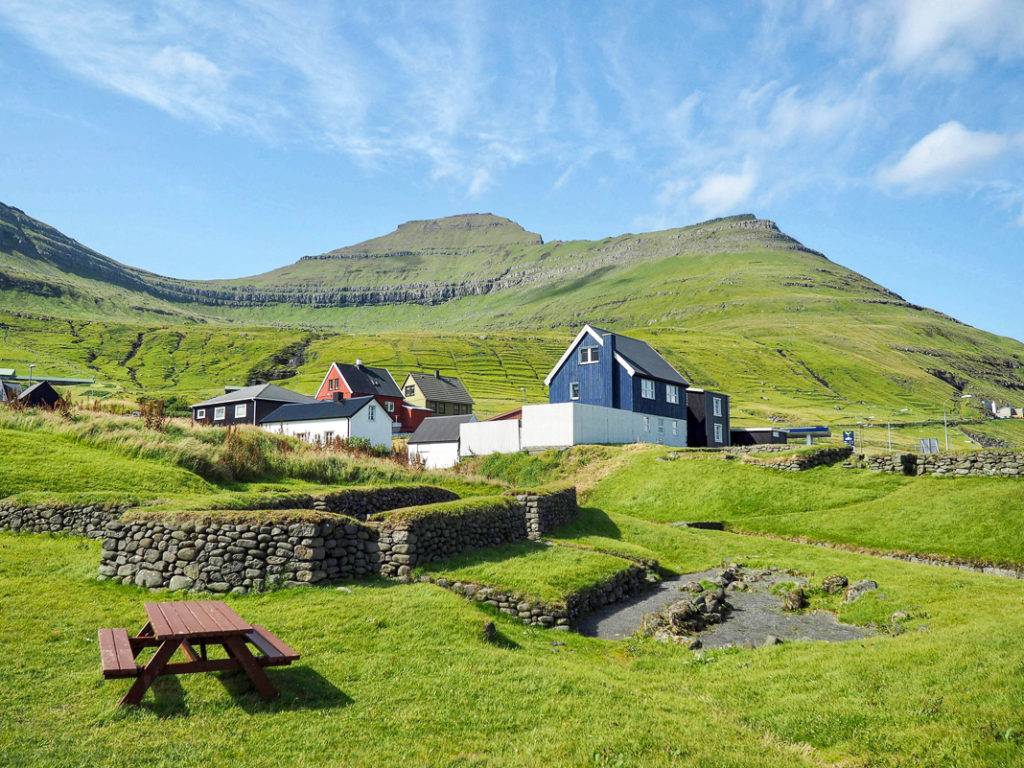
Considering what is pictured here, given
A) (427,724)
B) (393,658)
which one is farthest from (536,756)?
(393,658)

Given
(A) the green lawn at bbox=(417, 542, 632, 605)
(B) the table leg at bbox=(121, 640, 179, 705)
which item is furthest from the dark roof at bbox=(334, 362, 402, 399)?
(B) the table leg at bbox=(121, 640, 179, 705)

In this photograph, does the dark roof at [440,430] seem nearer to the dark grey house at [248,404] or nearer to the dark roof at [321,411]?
the dark roof at [321,411]

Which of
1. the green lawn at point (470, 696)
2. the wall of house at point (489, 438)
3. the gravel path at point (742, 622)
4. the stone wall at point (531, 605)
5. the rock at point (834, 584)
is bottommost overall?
the gravel path at point (742, 622)

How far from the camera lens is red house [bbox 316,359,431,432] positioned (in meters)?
92.2

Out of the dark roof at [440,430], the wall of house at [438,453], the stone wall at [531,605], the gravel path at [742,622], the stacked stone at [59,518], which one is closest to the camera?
the gravel path at [742,622]

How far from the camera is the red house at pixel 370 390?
92250 mm

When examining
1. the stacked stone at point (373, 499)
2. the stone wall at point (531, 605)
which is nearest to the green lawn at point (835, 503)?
the stacked stone at point (373, 499)

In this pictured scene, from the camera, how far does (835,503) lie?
32781 mm

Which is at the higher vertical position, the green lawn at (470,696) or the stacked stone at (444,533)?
the stacked stone at (444,533)

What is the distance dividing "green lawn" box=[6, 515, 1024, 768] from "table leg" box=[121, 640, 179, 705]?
260 mm

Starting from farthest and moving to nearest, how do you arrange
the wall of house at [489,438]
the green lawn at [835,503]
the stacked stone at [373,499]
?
the wall of house at [489,438], the green lawn at [835,503], the stacked stone at [373,499]

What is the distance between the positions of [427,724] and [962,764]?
6.86 metres

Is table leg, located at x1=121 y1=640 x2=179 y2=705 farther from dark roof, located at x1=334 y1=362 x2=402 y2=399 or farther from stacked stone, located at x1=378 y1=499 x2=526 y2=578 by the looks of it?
dark roof, located at x1=334 y1=362 x2=402 y2=399

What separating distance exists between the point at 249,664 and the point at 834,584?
1879cm
